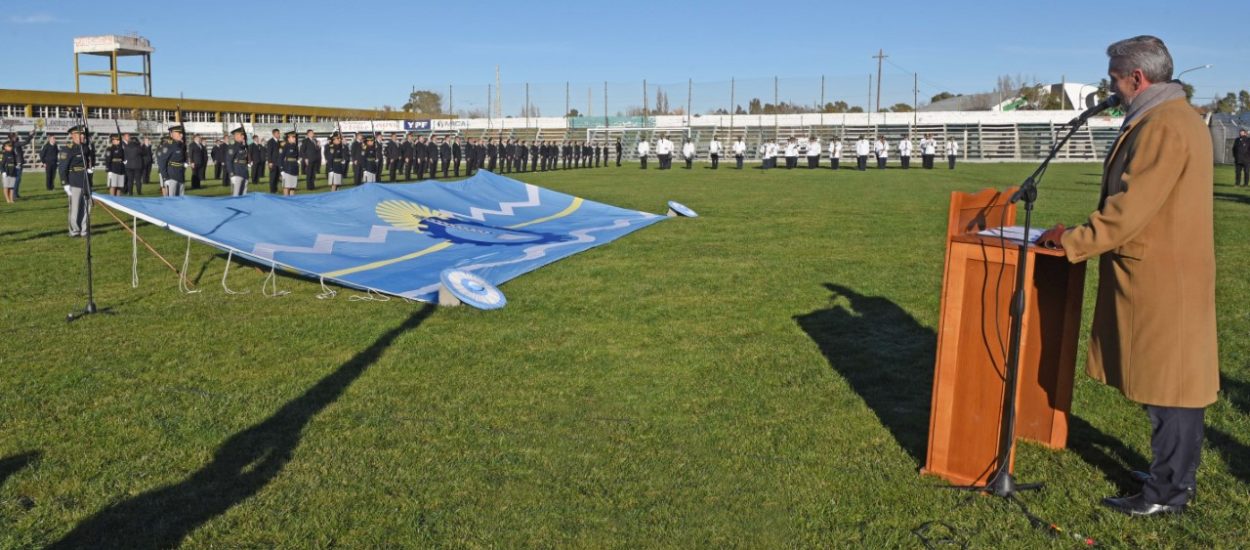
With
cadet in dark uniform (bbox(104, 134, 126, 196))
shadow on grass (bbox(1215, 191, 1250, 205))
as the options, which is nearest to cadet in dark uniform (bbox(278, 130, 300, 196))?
cadet in dark uniform (bbox(104, 134, 126, 196))

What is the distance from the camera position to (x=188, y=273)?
405 inches

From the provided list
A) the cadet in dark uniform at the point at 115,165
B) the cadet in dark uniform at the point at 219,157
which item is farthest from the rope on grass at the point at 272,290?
the cadet in dark uniform at the point at 219,157

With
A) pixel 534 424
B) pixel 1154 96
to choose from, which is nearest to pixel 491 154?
pixel 534 424

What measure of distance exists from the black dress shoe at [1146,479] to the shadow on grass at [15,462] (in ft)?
15.9

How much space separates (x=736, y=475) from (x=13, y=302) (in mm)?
7427

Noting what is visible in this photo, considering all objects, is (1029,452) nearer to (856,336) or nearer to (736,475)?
(736,475)

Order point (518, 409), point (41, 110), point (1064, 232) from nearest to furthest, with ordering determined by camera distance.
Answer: point (1064, 232), point (518, 409), point (41, 110)

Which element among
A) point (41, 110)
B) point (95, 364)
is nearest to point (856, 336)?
point (95, 364)

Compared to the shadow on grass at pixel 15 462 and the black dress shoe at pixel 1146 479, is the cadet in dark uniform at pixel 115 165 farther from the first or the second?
the black dress shoe at pixel 1146 479

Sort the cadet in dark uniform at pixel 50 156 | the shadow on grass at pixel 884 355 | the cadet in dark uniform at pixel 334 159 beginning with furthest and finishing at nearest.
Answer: the cadet in dark uniform at pixel 50 156 → the cadet in dark uniform at pixel 334 159 → the shadow on grass at pixel 884 355

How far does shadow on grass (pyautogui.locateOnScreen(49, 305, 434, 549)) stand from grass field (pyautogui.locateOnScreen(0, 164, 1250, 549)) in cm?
2

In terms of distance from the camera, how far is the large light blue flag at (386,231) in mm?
9219

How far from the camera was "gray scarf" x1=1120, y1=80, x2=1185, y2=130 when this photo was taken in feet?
11.8

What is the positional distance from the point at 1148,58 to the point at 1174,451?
152 centimetres
